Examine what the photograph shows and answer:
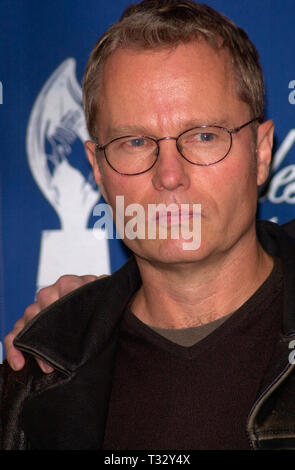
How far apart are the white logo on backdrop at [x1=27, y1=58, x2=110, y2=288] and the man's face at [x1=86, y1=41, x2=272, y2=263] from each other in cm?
89

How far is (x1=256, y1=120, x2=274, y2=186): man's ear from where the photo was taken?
2.37 meters

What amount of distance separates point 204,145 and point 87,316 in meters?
0.83

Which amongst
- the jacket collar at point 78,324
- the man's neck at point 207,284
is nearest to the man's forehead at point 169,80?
the man's neck at point 207,284

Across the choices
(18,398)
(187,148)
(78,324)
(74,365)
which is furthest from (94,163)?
A: (18,398)

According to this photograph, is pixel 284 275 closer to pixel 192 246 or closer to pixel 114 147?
pixel 192 246

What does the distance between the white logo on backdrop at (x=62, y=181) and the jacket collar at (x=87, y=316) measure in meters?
0.63

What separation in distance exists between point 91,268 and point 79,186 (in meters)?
0.43

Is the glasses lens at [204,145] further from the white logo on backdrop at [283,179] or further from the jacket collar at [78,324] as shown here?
the white logo on backdrop at [283,179]

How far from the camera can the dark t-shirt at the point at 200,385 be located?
6.48 feet

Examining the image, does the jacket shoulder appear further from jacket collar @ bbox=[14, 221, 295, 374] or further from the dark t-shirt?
the dark t-shirt

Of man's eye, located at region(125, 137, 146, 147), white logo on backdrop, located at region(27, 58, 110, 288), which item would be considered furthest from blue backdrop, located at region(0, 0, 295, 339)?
man's eye, located at region(125, 137, 146, 147)

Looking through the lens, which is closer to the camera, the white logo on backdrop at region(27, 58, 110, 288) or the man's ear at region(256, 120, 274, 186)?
the man's ear at region(256, 120, 274, 186)

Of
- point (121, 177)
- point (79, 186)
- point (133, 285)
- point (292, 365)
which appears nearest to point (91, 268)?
point (79, 186)

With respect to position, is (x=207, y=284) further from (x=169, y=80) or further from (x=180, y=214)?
(x=169, y=80)
